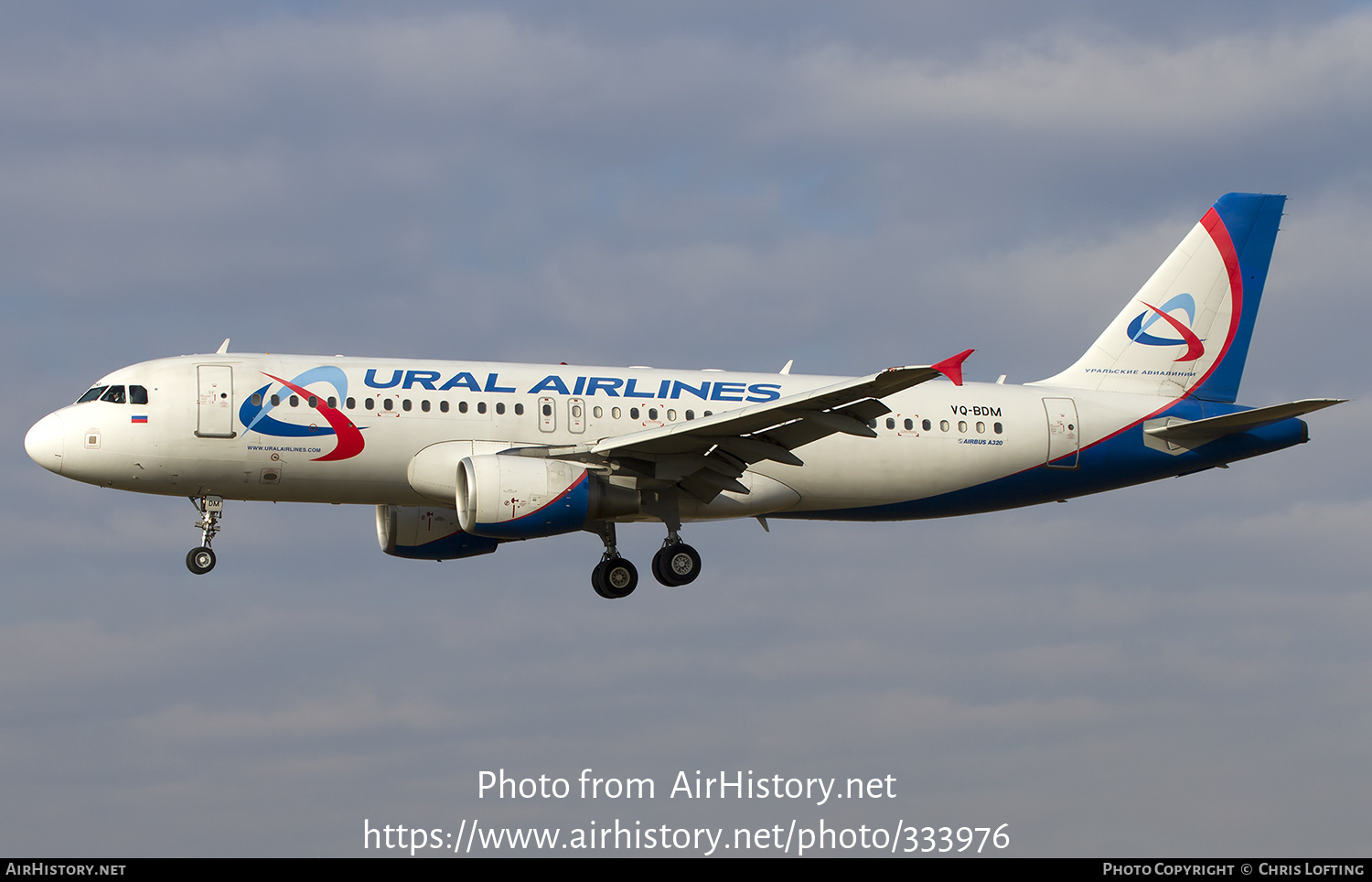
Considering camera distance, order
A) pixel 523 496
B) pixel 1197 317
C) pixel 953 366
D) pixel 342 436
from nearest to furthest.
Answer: pixel 953 366, pixel 523 496, pixel 342 436, pixel 1197 317

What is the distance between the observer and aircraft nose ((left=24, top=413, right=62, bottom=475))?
3556 cm

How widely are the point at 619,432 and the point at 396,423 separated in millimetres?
4915

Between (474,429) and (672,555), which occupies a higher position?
(474,429)

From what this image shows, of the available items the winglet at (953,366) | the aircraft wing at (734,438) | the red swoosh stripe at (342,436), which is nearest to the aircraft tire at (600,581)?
the aircraft wing at (734,438)

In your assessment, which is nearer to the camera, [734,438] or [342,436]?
[734,438]

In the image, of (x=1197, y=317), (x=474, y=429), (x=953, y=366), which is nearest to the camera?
(x=953, y=366)

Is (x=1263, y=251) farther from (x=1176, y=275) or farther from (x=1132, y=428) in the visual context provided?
(x=1132, y=428)

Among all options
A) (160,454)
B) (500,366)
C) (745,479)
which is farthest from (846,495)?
(160,454)

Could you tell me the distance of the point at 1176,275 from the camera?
1746 inches

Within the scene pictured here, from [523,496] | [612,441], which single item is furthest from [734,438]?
[523,496]

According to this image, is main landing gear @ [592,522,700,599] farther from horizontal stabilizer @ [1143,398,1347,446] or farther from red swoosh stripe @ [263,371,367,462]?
horizontal stabilizer @ [1143,398,1347,446]

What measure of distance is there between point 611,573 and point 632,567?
51cm

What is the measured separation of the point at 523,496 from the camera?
115 ft

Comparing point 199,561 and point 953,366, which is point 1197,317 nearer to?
point 953,366
